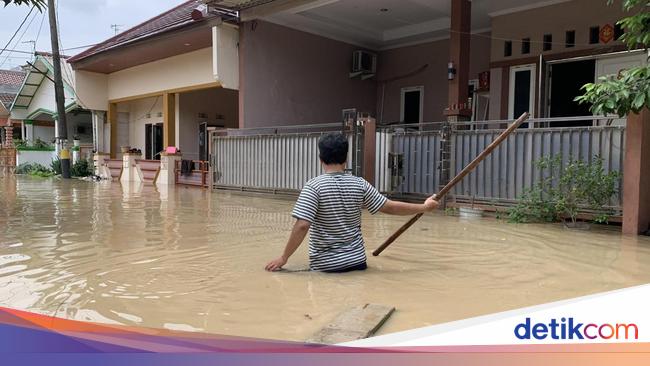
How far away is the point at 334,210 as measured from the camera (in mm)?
4160

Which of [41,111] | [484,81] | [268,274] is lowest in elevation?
[268,274]

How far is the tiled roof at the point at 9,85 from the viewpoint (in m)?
31.4

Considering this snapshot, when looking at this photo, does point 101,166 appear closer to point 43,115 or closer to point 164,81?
point 164,81

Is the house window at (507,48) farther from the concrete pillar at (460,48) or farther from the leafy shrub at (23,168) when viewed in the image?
the leafy shrub at (23,168)

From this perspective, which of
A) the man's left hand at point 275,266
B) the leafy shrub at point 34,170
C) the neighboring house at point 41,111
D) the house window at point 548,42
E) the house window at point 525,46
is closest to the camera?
the man's left hand at point 275,266

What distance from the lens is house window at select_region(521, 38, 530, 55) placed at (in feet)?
38.5

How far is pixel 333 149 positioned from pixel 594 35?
9.15 m

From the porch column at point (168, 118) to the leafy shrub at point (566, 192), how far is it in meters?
13.6

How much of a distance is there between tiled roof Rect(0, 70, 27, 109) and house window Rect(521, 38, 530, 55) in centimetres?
3006

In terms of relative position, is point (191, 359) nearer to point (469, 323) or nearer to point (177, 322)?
point (177, 322)

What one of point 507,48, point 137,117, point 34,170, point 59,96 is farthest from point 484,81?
point 34,170

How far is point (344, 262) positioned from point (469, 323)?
5.97 ft

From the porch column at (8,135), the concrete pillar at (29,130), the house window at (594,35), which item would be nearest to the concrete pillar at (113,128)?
the concrete pillar at (29,130)

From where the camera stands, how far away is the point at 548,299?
3689 millimetres
